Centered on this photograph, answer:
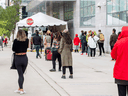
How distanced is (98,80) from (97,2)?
2137cm

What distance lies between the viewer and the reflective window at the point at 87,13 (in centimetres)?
3403

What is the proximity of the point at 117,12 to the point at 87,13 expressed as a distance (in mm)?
10427

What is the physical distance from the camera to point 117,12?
25844 millimetres

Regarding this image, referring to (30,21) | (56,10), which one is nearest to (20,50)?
(30,21)

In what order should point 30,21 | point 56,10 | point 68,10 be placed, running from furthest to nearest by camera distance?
point 56,10 < point 68,10 < point 30,21

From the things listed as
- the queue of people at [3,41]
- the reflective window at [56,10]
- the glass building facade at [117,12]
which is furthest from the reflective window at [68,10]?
the glass building facade at [117,12]

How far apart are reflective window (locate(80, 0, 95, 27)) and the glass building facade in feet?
20.7

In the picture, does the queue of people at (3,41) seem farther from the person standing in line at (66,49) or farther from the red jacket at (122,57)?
the red jacket at (122,57)

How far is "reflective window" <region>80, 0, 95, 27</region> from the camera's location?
112ft

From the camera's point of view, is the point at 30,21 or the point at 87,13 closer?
the point at 30,21

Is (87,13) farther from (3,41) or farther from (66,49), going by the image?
(66,49)

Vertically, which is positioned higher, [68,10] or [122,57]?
[68,10]

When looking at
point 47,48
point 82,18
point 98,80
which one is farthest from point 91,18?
point 98,80

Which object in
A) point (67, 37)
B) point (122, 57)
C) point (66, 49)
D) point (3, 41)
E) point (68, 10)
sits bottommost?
point (3, 41)
